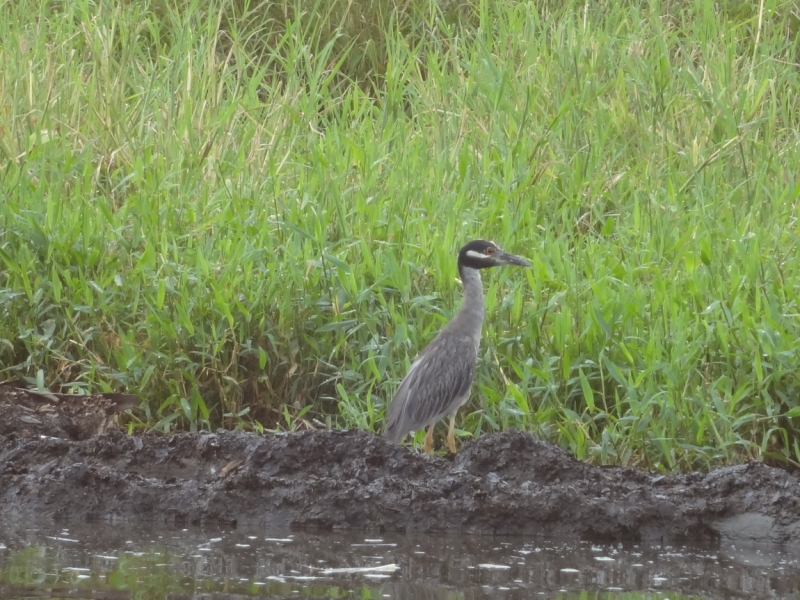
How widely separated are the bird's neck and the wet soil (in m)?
0.98

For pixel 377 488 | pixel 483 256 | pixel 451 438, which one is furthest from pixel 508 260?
pixel 377 488

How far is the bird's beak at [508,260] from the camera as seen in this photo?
224 inches

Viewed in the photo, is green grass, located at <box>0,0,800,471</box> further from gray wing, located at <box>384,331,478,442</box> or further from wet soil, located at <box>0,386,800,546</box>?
wet soil, located at <box>0,386,800,546</box>

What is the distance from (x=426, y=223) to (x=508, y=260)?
0.85 meters

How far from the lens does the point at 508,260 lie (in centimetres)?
573

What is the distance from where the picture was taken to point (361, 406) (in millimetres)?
5477

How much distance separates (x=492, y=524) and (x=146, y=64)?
5.12 meters

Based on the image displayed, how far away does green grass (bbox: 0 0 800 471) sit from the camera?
538cm

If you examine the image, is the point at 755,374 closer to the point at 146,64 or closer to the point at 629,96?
the point at 629,96

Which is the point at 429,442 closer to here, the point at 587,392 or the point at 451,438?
the point at 451,438

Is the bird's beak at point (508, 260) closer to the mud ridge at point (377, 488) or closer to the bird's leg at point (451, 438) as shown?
the bird's leg at point (451, 438)

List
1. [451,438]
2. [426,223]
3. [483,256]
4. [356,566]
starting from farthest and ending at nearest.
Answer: [426,223] < [483,256] < [451,438] < [356,566]

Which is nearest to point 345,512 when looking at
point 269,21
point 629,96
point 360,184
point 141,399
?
point 141,399

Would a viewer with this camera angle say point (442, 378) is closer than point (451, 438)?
Yes
